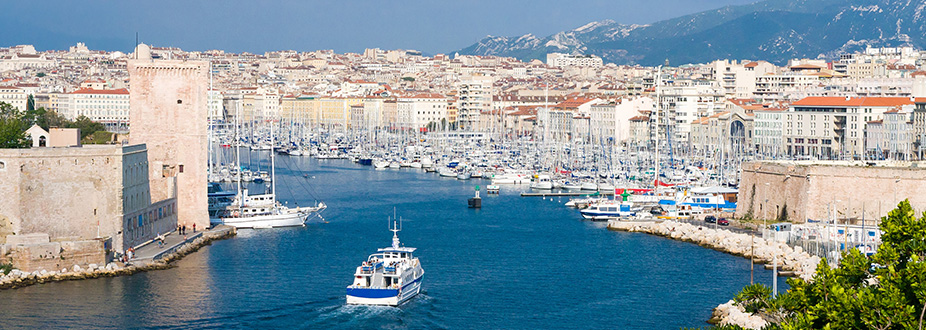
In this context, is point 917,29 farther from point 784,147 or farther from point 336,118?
point 784,147

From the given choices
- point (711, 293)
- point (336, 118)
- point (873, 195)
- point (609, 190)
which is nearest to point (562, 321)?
point (711, 293)

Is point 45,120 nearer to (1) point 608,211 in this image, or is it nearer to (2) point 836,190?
(1) point 608,211

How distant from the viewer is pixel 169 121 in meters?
24.2

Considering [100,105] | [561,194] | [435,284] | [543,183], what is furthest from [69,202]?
[100,105]

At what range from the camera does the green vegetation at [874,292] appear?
8.70m

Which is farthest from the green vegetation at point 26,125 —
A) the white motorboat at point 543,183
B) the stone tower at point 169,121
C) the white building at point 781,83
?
the white building at point 781,83

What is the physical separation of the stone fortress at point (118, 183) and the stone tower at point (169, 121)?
18 millimetres

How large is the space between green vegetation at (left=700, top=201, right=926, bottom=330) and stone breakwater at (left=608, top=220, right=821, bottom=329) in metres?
5.87

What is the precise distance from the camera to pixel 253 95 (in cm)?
9731

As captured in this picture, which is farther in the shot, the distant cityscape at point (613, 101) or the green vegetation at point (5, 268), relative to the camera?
the distant cityscape at point (613, 101)

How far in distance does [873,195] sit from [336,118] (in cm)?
6663

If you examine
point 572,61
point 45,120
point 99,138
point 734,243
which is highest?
point 572,61

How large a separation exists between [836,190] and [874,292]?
56.6 feet

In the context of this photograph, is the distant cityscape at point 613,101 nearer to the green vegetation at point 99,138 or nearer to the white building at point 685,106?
the white building at point 685,106
